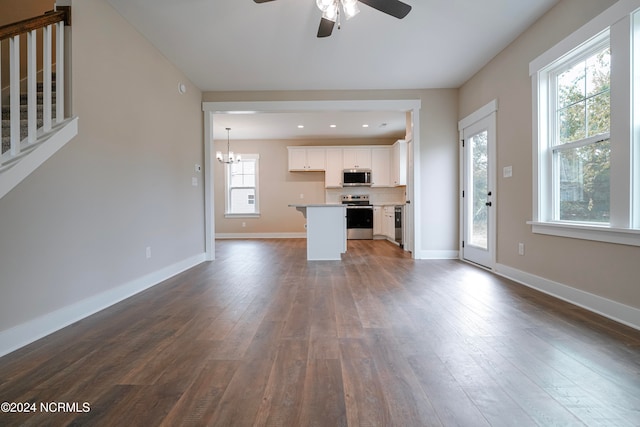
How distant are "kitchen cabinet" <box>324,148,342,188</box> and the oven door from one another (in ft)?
2.84

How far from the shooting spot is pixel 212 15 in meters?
3.00

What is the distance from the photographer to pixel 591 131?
2.58 m

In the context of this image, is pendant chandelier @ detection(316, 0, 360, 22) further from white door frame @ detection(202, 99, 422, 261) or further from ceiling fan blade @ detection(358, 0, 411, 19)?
white door frame @ detection(202, 99, 422, 261)

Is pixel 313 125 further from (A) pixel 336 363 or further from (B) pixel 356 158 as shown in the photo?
Result: (A) pixel 336 363

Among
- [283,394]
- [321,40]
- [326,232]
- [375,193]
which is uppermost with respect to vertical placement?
[321,40]

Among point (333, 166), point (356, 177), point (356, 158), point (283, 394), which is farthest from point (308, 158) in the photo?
point (283, 394)

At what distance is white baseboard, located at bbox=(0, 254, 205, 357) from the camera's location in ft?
6.14

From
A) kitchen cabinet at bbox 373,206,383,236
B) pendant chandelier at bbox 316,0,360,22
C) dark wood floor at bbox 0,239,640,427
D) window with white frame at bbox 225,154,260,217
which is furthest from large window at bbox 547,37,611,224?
window with white frame at bbox 225,154,260,217

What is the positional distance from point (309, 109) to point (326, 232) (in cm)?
196

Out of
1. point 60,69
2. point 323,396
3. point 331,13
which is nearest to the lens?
point 323,396

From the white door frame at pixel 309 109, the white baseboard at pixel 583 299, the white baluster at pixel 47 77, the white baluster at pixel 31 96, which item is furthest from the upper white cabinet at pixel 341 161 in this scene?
the white baluster at pixel 31 96

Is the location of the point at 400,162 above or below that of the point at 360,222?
above

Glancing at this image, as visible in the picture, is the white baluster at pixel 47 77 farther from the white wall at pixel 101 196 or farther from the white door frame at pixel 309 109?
the white door frame at pixel 309 109

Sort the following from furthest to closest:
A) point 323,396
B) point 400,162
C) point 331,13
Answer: point 400,162
point 331,13
point 323,396
